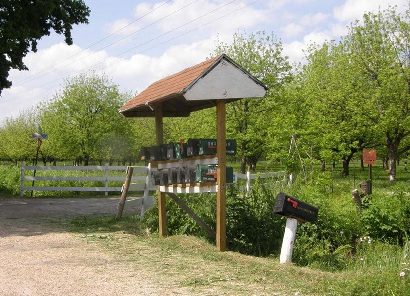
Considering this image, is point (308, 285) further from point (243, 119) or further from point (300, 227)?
point (243, 119)

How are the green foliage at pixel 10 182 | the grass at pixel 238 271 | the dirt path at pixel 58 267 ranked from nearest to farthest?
1. the grass at pixel 238 271
2. the dirt path at pixel 58 267
3. the green foliage at pixel 10 182

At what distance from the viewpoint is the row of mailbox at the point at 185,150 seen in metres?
8.38

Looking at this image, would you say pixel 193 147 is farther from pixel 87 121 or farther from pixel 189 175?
pixel 87 121

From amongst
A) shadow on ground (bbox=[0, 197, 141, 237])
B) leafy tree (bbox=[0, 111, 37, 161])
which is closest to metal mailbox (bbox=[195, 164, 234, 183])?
shadow on ground (bbox=[0, 197, 141, 237])

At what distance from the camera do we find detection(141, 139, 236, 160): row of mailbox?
838cm

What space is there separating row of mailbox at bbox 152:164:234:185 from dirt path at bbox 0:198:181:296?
5.92 ft

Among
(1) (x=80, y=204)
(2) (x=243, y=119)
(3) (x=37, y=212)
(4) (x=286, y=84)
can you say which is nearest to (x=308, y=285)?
(3) (x=37, y=212)

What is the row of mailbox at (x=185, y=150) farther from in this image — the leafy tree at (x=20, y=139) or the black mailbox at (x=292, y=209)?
the leafy tree at (x=20, y=139)

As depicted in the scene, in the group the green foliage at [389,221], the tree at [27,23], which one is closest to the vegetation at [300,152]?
the green foliage at [389,221]

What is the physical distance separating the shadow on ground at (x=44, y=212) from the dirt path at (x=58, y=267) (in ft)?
0.07

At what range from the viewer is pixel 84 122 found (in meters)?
42.2

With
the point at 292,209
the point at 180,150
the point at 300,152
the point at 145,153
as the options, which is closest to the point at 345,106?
the point at 300,152

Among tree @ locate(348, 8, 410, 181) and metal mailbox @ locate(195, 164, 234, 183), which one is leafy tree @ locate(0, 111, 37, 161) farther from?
metal mailbox @ locate(195, 164, 234, 183)

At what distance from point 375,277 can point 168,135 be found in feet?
136
